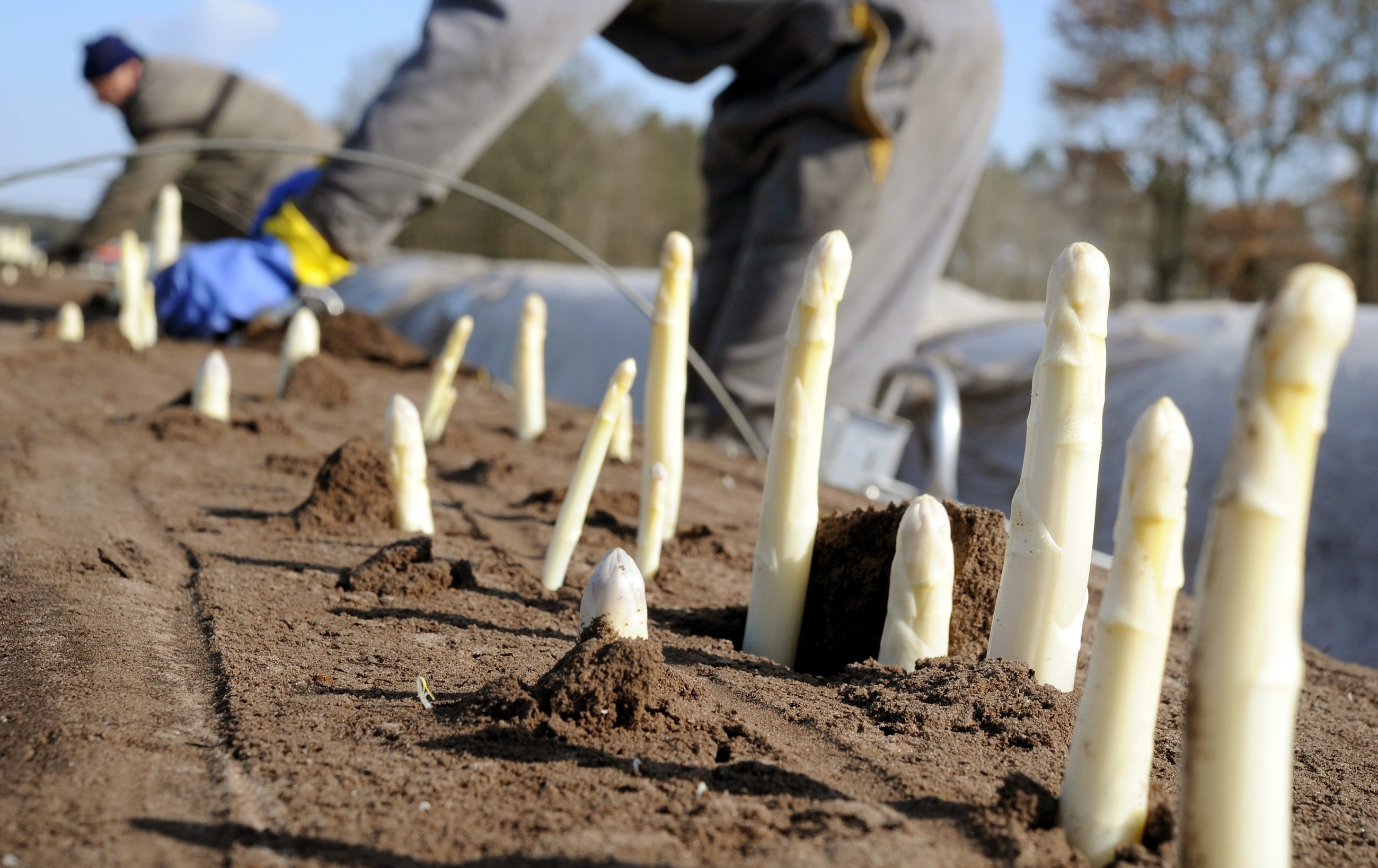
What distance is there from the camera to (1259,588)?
851 mm

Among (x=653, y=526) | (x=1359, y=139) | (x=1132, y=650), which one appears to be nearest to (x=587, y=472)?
(x=653, y=526)

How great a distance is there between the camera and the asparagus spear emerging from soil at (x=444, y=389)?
307 centimetres

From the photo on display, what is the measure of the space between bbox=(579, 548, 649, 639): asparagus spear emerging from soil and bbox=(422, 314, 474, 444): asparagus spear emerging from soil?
1704mm

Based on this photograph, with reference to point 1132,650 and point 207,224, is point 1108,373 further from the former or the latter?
point 207,224

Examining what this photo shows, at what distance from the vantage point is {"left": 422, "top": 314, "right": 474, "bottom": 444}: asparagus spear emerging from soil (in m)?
3.07

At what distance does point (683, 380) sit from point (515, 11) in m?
2.34

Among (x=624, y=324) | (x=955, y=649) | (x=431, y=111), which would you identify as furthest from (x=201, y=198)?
(x=955, y=649)

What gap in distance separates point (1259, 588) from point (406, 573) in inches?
54.4

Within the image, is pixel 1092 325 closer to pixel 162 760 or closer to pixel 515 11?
pixel 162 760

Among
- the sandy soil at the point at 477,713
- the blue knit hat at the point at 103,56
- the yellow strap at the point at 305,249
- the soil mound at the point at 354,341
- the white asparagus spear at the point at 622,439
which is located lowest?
the sandy soil at the point at 477,713

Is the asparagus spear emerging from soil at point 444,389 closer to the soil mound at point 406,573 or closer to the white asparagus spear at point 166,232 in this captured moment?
the soil mound at point 406,573

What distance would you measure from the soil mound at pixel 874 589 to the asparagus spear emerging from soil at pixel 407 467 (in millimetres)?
837

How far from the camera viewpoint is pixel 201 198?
8.54 m

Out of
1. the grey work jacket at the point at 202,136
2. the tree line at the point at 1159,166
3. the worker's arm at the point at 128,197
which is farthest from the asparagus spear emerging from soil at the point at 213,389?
the tree line at the point at 1159,166
